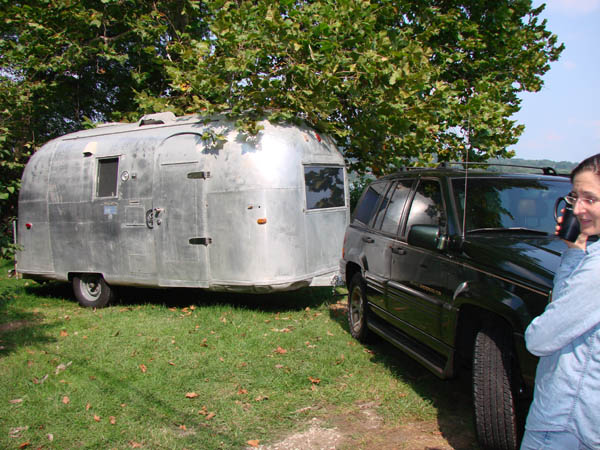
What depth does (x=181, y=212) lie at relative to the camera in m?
8.34

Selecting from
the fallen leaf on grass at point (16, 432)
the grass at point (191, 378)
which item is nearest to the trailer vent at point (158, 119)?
the grass at point (191, 378)

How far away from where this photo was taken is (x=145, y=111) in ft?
39.5

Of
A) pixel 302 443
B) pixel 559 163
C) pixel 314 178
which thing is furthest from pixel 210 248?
pixel 559 163

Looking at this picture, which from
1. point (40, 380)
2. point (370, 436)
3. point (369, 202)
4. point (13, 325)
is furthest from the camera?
point (13, 325)

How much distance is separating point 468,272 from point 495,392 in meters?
0.92

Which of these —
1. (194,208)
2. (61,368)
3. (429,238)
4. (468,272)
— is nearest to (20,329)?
(61,368)

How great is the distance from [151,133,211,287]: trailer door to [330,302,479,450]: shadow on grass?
125 inches

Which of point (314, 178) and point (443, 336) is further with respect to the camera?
point (314, 178)

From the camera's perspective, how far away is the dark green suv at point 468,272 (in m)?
3.59

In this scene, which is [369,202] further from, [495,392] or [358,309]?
[495,392]

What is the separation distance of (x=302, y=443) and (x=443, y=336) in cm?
144

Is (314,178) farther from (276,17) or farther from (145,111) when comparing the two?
(145,111)

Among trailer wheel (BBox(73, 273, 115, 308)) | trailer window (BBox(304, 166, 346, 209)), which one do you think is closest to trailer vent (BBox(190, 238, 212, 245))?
trailer window (BBox(304, 166, 346, 209))

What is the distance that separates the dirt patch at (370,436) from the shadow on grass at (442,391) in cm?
2
